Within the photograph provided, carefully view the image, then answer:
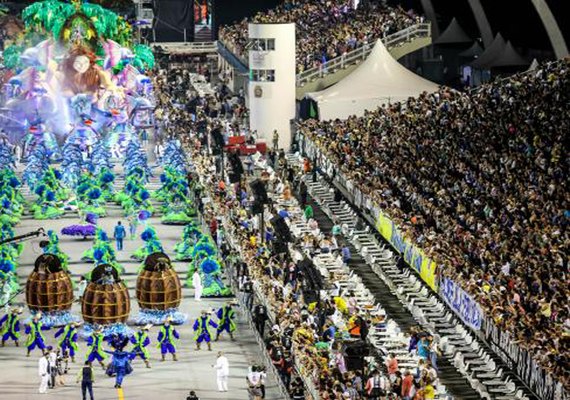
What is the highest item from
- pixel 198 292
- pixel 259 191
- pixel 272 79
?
pixel 259 191

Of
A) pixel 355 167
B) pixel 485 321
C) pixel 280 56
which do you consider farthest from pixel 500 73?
pixel 485 321

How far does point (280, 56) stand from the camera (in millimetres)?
87375

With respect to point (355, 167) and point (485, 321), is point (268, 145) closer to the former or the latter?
point (355, 167)

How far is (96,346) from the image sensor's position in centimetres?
4972

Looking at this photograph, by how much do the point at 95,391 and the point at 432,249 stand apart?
1203 cm

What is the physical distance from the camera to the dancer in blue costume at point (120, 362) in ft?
157

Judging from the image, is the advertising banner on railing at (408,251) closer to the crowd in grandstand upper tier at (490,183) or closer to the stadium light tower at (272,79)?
the crowd in grandstand upper tier at (490,183)

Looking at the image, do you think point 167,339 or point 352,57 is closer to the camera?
point 167,339

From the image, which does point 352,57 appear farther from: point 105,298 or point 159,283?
point 105,298

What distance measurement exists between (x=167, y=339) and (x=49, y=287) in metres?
4.35

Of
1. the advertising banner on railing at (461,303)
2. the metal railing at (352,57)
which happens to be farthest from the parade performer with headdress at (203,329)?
the metal railing at (352,57)

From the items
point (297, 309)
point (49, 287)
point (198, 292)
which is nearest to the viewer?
point (49, 287)

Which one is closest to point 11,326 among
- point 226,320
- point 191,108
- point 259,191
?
point 226,320

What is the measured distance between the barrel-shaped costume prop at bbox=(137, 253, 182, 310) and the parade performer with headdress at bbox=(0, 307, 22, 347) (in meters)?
5.23
